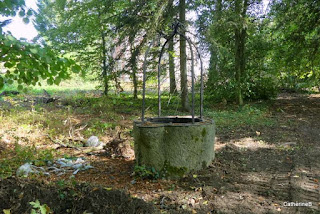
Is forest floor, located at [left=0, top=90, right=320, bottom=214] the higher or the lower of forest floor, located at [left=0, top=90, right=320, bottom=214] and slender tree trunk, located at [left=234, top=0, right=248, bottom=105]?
the lower

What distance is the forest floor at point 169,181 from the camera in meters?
2.24

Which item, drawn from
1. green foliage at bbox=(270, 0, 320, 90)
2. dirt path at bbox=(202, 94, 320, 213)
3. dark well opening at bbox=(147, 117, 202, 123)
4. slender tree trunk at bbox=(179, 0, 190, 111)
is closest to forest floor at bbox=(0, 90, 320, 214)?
dirt path at bbox=(202, 94, 320, 213)

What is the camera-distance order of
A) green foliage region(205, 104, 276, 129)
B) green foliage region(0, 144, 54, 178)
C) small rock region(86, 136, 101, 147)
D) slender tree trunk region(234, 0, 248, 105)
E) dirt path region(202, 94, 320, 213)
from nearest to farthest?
dirt path region(202, 94, 320, 213) < green foliage region(0, 144, 54, 178) < small rock region(86, 136, 101, 147) < green foliage region(205, 104, 276, 129) < slender tree trunk region(234, 0, 248, 105)

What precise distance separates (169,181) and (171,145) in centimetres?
51

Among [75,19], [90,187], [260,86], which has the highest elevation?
[75,19]

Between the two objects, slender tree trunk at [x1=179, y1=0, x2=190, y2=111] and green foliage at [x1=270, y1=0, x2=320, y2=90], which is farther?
green foliage at [x1=270, y1=0, x2=320, y2=90]

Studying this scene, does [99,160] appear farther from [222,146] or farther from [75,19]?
[75,19]

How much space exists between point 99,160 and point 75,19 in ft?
32.5

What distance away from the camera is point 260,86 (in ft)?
38.5

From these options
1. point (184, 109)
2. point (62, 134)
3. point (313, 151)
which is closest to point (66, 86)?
point (184, 109)

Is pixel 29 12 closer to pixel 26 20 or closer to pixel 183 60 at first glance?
pixel 26 20

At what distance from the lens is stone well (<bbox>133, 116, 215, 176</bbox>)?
3.82 m

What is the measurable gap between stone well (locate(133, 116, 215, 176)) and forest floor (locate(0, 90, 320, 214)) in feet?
0.66

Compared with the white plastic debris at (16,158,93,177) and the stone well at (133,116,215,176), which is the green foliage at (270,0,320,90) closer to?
the stone well at (133,116,215,176)
